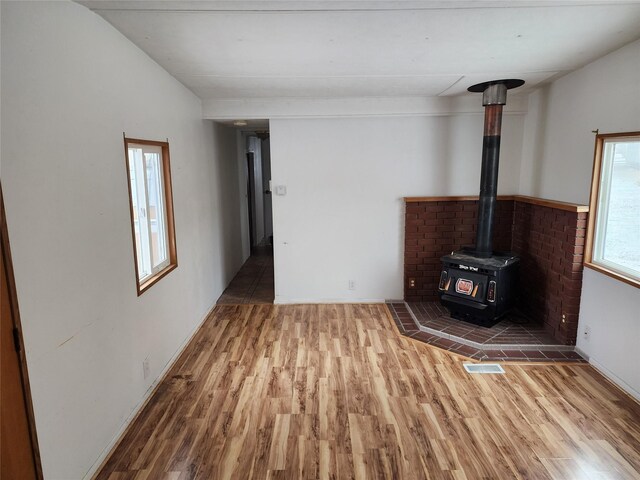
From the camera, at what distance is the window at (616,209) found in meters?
2.83

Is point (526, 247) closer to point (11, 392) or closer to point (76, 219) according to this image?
point (76, 219)

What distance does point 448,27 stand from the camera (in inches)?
91.3

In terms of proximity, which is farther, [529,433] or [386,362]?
[386,362]

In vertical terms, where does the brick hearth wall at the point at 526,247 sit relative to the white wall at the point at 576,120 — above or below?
below

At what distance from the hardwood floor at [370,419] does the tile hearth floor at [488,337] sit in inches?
5.7

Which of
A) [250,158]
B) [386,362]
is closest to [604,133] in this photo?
[386,362]

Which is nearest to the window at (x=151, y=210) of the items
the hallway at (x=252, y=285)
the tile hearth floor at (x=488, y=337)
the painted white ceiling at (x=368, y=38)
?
the painted white ceiling at (x=368, y=38)

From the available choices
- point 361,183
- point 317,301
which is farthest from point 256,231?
point 361,183

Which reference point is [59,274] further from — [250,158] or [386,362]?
[250,158]

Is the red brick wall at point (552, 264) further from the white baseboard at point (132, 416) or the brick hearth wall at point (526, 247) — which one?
the white baseboard at point (132, 416)

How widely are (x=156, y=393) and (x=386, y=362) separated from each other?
6.04ft

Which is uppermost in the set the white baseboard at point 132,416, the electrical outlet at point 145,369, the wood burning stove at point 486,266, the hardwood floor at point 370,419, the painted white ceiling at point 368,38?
the painted white ceiling at point 368,38

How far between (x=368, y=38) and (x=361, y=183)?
2306 mm

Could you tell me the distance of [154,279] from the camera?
2969 millimetres
